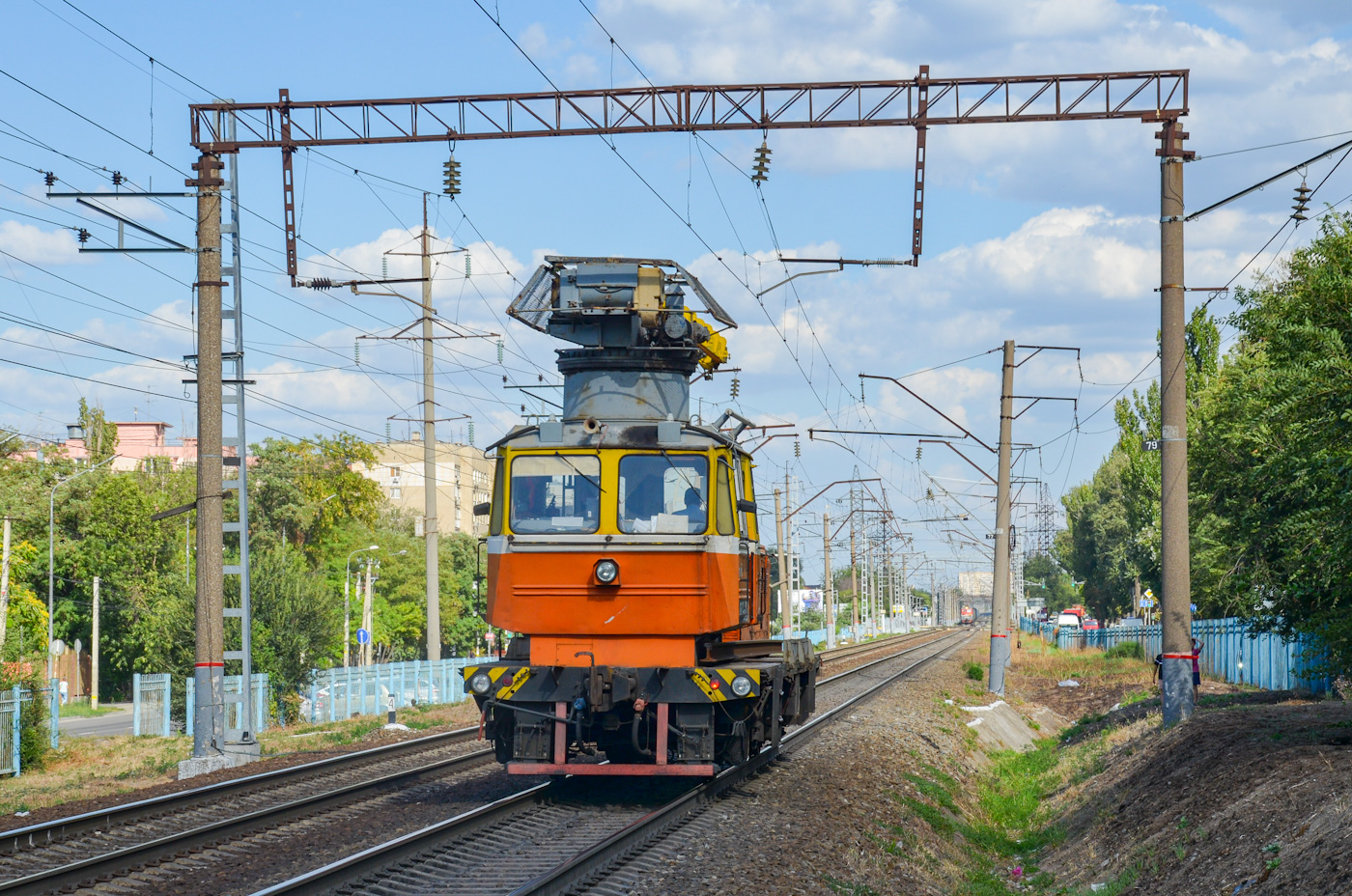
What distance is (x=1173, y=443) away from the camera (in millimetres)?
18438

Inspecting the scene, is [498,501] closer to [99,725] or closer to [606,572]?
[606,572]

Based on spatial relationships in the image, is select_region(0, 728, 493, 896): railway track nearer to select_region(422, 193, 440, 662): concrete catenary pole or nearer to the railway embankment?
the railway embankment

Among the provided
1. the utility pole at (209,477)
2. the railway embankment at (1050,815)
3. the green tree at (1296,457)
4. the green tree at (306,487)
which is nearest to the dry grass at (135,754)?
the utility pole at (209,477)

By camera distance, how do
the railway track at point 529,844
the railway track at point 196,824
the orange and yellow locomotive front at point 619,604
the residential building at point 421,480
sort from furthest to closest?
1. the residential building at point 421,480
2. the orange and yellow locomotive front at point 619,604
3. the railway track at point 196,824
4. the railway track at point 529,844

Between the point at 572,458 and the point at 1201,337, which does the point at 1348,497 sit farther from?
the point at 1201,337

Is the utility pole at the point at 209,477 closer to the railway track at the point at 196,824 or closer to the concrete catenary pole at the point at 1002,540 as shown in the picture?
the railway track at the point at 196,824

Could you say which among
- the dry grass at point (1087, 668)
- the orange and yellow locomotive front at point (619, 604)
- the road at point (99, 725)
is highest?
the orange and yellow locomotive front at point (619, 604)

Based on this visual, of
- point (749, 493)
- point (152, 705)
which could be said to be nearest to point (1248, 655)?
point (749, 493)

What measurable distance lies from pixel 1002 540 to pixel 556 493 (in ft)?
74.0

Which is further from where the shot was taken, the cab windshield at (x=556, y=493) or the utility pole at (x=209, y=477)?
the utility pole at (x=209, y=477)

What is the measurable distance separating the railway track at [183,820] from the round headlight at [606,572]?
3.61 metres

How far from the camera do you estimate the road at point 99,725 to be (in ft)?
136

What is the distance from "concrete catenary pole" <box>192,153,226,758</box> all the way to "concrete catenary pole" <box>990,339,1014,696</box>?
2030cm

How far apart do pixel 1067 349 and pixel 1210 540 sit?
574cm
